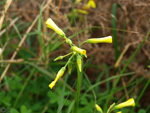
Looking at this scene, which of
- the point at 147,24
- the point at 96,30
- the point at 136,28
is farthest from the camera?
the point at 96,30

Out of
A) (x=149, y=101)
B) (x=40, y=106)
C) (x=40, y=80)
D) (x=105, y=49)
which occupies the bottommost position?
(x=149, y=101)

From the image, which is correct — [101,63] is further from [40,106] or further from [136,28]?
[40,106]

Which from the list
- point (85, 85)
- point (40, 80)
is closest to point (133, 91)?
point (85, 85)

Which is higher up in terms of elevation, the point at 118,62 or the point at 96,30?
the point at 96,30

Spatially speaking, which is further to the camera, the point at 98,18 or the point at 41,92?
the point at 98,18

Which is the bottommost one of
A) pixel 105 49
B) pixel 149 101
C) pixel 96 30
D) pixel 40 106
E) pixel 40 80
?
pixel 149 101

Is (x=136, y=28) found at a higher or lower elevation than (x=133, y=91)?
higher

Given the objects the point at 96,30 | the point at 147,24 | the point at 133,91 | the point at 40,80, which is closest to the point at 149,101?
the point at 133,91

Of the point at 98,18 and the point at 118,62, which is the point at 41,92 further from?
the point at 98,18

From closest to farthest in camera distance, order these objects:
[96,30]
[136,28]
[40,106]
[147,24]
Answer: [40,106] < [136,28] < [147,24] < [96,30]
